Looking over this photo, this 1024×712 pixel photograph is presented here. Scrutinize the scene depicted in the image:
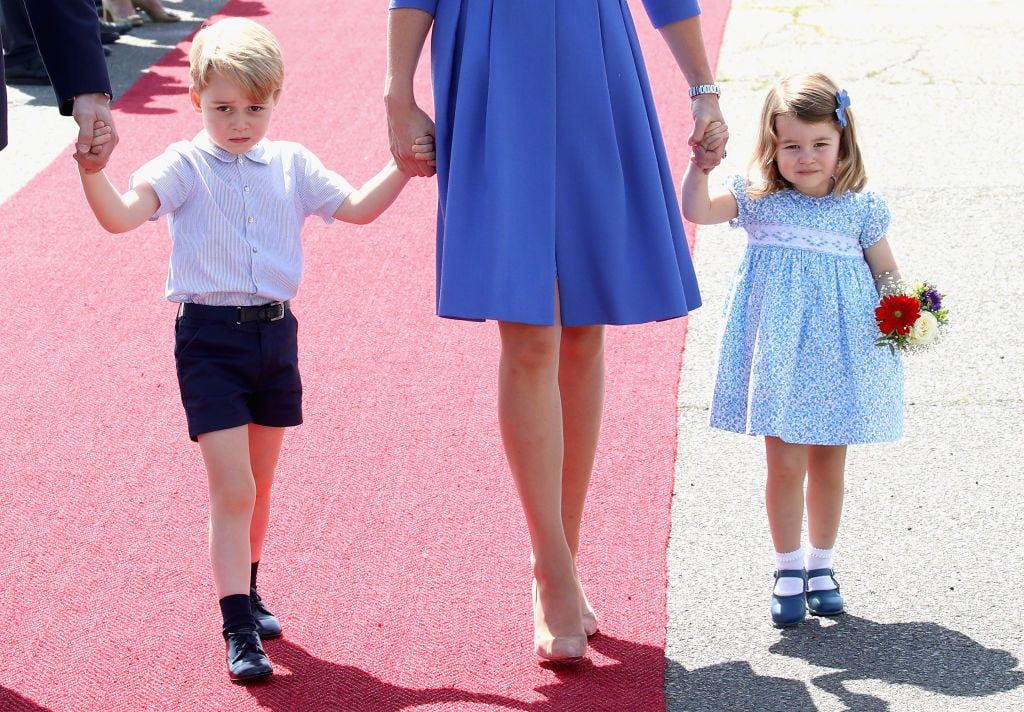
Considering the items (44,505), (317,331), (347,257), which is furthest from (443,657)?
(347,257)

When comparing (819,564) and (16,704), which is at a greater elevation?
(819,564)

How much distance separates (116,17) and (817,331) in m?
9.48

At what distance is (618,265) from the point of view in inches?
123

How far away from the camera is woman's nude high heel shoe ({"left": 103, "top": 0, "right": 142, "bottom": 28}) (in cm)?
1140

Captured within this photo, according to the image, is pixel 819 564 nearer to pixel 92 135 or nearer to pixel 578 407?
pixel 578 407

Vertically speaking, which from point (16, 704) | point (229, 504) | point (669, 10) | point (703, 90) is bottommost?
point (16, 704)

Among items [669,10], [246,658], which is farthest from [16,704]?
[669,10]

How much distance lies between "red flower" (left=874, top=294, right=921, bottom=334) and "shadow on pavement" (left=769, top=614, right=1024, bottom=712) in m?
0.74

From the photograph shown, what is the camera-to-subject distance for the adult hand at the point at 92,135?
3.06m

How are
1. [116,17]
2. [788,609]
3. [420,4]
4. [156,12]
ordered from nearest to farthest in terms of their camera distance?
1. [420,4]
2. [788,609]
3. [116,17]
4. [156,12]

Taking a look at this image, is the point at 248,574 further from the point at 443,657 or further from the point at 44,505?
the point at 44,505

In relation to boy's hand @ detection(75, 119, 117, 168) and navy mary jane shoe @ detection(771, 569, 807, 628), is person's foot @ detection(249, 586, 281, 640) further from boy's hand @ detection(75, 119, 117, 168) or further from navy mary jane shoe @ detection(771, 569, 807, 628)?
navy mary jane shoe @ detection(771, 569, 807, 628)

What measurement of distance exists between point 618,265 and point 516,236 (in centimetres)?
26

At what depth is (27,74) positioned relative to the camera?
9711 millimetres
